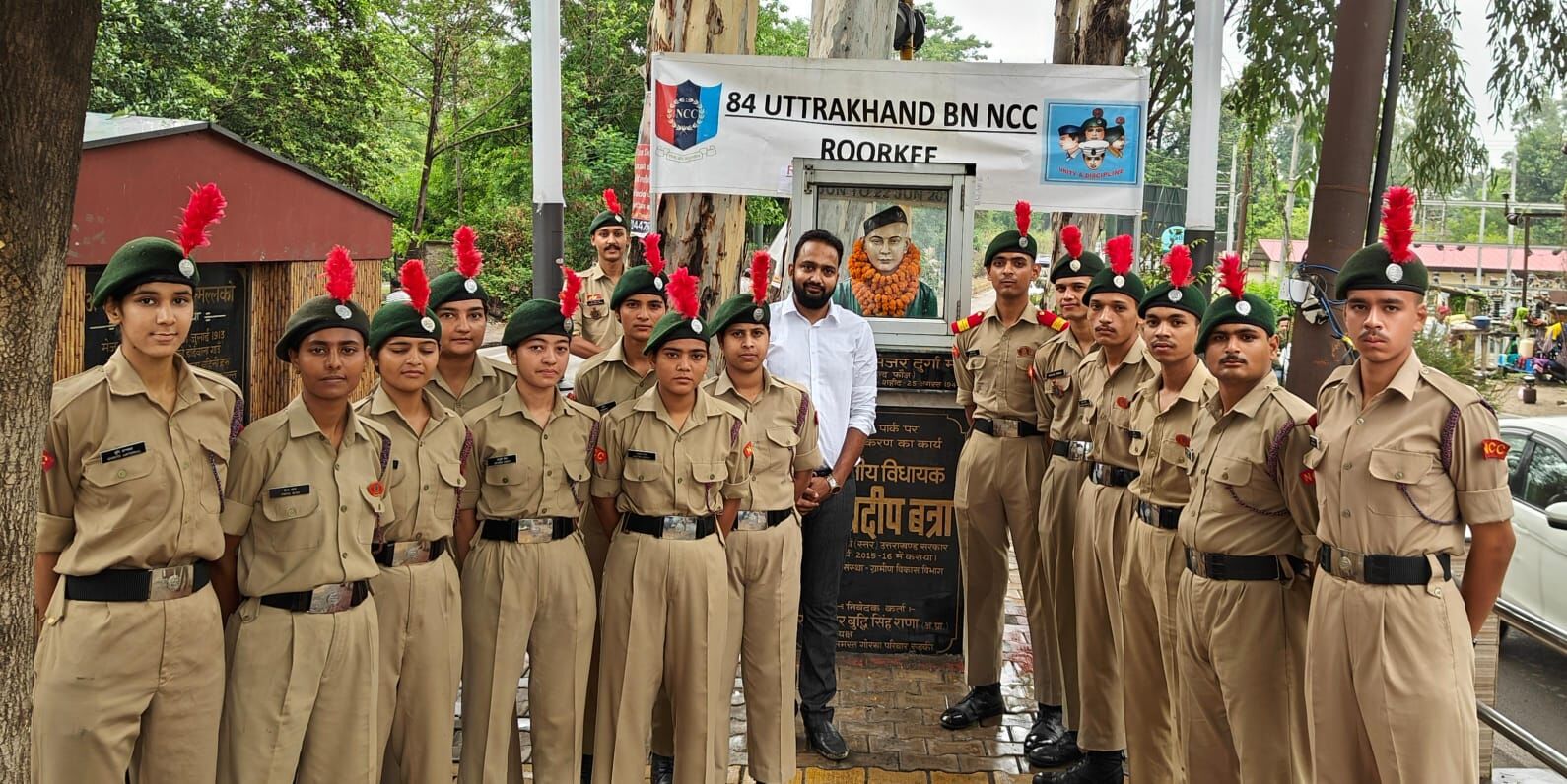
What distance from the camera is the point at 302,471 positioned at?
3.52 meters

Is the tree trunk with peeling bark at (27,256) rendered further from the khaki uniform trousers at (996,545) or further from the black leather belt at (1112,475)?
the khaki uniform trousers at (996,545)

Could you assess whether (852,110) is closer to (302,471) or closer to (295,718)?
(302,471)

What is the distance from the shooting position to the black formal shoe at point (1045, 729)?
5.16 meters

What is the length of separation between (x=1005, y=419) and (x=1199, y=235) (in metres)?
1.84

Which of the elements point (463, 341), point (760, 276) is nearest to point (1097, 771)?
point (760, 276)

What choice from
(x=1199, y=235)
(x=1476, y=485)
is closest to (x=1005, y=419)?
(x=1199, y=235)

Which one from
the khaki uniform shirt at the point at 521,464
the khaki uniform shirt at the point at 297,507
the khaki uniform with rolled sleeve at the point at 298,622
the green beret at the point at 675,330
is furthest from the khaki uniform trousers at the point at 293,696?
the green beret at the point at 675,330

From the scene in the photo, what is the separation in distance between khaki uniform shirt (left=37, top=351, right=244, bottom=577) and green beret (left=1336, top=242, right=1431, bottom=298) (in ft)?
10.9

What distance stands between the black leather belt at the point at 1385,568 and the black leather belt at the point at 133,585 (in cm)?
328

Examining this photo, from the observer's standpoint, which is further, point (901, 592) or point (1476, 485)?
point (901, 592)

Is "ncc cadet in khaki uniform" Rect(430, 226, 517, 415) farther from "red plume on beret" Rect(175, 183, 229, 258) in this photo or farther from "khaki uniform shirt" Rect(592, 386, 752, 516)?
"red plume on beret" Rect(175, 183, 229, 258)

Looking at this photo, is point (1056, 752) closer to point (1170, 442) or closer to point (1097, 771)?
point (1097, 771)

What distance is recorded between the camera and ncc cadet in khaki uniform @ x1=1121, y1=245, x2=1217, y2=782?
13.9 feet

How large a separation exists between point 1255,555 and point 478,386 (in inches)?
112
